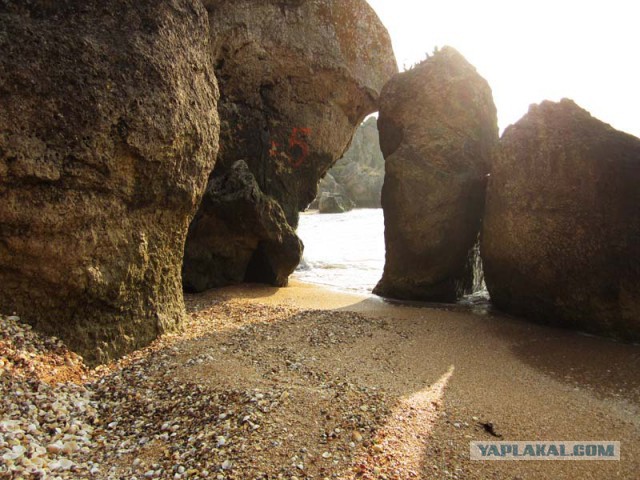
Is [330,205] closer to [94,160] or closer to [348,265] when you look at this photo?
[348,265]

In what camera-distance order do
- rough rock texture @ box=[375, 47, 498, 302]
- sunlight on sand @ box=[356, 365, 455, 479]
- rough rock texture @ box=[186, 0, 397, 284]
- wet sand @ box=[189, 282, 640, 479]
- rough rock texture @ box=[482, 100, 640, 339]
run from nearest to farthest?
1. sunlight on sand @ box=[356, 365, 455, 479]
2. wet sand @ box=[189, 282, 640, 479]
3. rough rock texture @ box=[482, 100, 640, 339]
4. rough rock texture @ box=[375, 47, 498, 302]
5. rough rock texture @ box=[186, 0, 397, 284]

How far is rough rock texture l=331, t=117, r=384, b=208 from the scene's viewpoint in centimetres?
5084

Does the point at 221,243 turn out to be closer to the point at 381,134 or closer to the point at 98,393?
the point at 381,134

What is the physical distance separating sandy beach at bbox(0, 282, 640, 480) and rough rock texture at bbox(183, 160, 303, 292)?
231cm

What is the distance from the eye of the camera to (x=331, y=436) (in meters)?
3.08

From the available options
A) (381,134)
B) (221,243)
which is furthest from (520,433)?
(381,134)

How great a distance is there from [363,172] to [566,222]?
164 feet

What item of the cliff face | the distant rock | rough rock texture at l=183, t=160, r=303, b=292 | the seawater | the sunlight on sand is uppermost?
the cliff face

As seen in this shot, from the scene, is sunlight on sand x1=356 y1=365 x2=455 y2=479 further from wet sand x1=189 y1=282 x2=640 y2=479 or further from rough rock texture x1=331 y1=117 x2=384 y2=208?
rough rock texture x1=331 y1=117 x2=384 y2=208

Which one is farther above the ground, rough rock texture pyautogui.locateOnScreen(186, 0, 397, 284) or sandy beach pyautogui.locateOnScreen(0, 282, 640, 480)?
rough rock texture pyautogui.locateOnScreen(186, 0, 397, 284)

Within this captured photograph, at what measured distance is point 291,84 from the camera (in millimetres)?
8727

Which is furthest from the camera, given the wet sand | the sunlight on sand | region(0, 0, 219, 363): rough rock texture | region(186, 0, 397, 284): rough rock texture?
region(186, 0, 397, 284): rough rock texture

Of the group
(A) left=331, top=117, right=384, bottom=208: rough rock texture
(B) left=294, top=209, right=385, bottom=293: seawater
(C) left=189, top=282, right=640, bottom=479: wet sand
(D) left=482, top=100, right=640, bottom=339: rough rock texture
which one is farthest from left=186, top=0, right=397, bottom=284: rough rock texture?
(A) left=331, top=117, right=384, bottom=208: rough rock texture

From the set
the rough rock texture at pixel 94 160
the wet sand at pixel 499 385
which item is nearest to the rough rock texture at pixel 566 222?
the wet sand at pixel 499 385
